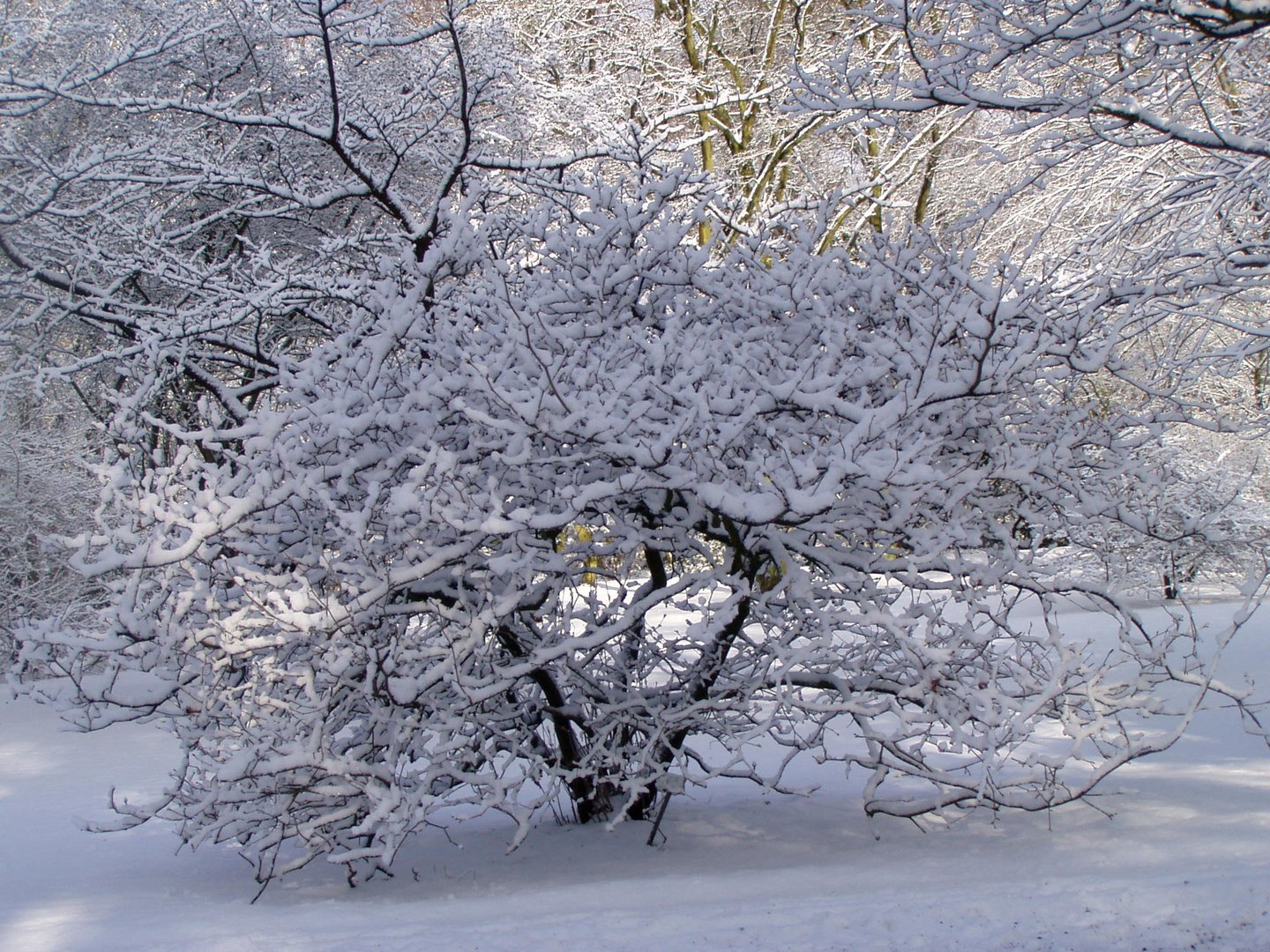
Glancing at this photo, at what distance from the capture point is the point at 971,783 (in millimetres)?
4168

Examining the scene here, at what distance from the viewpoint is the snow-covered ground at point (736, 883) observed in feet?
11.1

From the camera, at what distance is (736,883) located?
13.2 ft

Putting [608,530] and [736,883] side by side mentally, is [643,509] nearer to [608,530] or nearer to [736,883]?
[608,530]

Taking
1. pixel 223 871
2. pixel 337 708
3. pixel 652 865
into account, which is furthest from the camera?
pixel 223 871

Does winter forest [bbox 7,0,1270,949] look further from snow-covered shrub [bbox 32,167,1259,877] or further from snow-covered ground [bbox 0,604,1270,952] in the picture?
snow-covered ground [bbox 0,604,1270,952]

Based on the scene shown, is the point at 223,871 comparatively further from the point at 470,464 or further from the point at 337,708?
the point at 470,464

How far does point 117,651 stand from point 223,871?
1.29 metres

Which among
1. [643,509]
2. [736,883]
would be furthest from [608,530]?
[736,883]

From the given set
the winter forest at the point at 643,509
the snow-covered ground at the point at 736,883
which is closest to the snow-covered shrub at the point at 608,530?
the winter forest at the point at 643,509

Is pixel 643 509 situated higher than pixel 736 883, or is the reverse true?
pixel 643 509

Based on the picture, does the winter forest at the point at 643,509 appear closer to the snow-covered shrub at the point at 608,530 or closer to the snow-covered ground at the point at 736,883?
the snow-covered shrub at the point at 608,530

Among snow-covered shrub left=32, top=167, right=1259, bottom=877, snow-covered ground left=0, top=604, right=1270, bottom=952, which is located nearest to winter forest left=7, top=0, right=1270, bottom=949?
snow-covered shrub left=32, top=167, right=1259, bottom=877

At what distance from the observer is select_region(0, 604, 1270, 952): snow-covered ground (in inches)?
133

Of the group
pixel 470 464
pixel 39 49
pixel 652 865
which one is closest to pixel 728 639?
pixel 652 865
